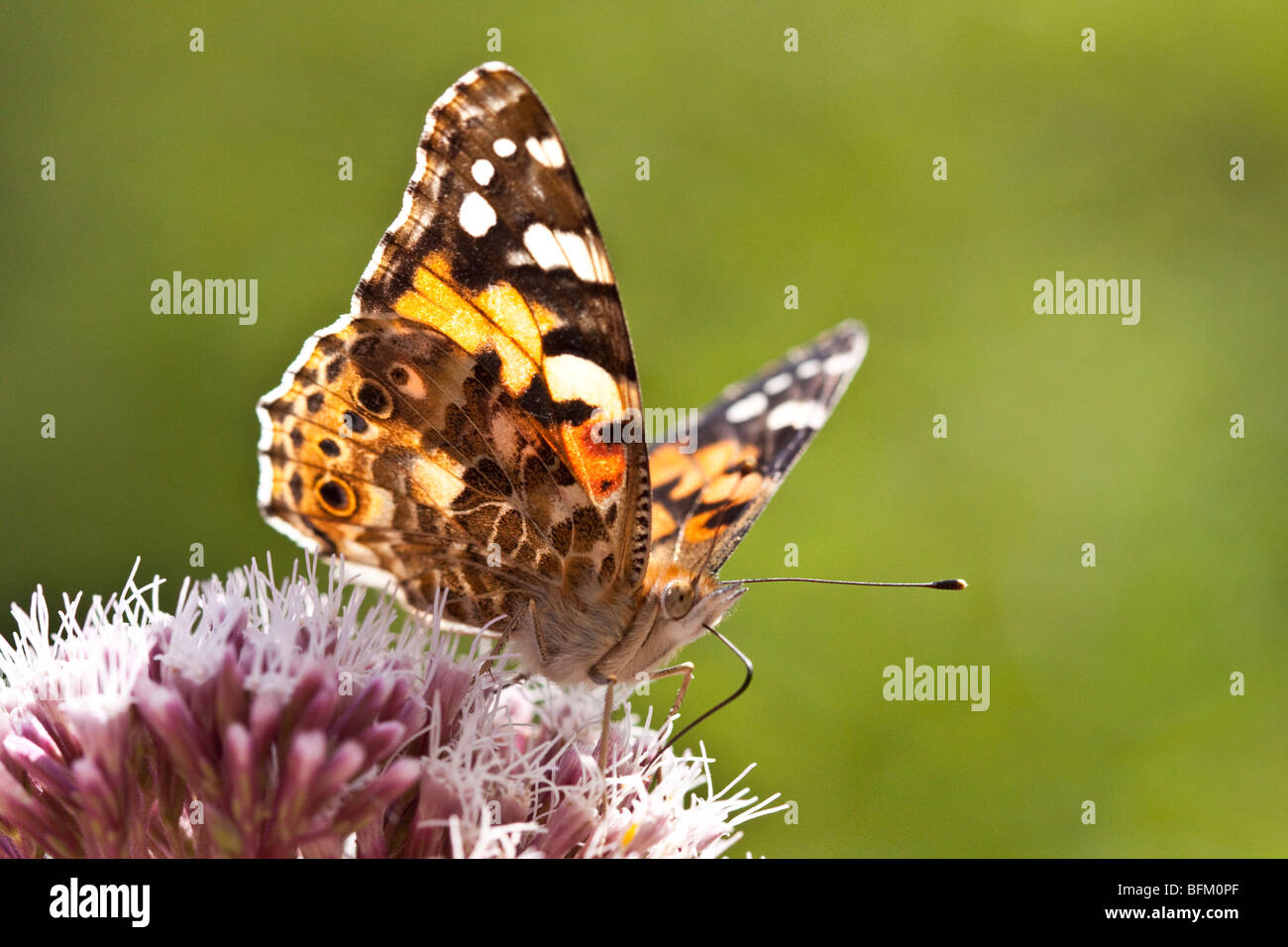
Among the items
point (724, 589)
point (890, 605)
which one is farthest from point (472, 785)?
point (890, 605)

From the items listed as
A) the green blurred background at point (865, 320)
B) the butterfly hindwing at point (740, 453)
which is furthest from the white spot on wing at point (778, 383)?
the green blurred background at point (865, 320)

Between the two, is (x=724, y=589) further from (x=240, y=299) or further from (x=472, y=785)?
(x=240, y=299)

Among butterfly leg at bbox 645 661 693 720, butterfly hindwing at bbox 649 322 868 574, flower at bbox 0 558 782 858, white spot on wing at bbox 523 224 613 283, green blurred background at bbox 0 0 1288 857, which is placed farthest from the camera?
green blurred background at bbox 0 0 1288 857

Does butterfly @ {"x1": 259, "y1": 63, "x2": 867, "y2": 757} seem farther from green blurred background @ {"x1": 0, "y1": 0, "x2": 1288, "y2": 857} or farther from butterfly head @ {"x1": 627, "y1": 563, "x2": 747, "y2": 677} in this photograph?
green blurred background @ {"x1": 0, "y1": 0, "x2": 1288, "y2": 857}

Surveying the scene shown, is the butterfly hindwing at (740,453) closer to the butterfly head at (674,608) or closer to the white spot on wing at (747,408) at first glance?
the white spot on wing at (747,408)

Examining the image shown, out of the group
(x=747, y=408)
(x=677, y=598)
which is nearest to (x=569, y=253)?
(x=677, y=598)

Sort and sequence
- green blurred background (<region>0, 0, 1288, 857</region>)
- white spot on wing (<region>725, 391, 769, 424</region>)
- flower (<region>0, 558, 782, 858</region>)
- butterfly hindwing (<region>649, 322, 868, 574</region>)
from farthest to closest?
green blurred background (<region>0, 0, 1288, 857</region>)
white spot on wing (<region>725, 391, 769, 424</region>)
butterfly hindwing (<region>649, 322, 868, 574</region>)
flower (<region>0, 558, 782, 858</region>)

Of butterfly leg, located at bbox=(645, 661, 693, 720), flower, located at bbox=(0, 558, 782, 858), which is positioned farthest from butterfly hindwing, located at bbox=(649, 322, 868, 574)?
flower, located at bbox=(0, 558, 782, 858)

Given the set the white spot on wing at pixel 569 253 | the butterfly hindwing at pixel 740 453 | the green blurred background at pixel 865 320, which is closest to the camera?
the white spot on wing at pixel 569 253
